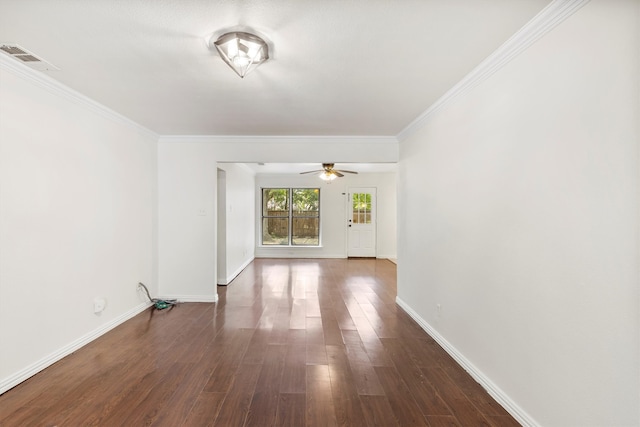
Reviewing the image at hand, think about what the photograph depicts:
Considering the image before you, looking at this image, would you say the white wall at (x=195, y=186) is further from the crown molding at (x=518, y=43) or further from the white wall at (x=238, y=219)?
the crown molding at (x=518, y=43)

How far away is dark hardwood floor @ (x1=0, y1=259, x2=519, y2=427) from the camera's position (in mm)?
1864

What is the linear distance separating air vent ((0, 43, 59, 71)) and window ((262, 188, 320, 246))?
20.2 ft

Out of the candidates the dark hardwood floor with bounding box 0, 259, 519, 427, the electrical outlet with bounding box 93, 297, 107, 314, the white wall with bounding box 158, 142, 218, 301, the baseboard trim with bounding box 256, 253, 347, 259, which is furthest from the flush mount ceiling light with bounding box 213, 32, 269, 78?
the baseboard trim with bounding box 256, 253, 347, 259

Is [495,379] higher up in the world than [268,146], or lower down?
lower down

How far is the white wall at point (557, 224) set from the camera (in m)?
1.23

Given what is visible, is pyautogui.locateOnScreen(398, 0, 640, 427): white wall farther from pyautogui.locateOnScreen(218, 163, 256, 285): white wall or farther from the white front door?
the white front door

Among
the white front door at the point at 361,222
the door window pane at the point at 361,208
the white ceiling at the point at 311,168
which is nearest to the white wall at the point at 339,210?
the white front door at the point at 361,222

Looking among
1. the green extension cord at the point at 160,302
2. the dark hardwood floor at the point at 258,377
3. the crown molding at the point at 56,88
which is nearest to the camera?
the dark hardwood floor at the point at 258,377

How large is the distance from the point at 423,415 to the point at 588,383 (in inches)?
36.8

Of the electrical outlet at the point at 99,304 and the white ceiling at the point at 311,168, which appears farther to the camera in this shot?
the white ceiling at the point at 311,168

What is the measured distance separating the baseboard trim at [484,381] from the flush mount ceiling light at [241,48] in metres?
2.80

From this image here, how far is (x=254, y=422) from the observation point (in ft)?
5.93

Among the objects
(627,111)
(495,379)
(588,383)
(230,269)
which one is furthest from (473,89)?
(230,269)

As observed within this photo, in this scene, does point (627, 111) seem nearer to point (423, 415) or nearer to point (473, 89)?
point (473, 89)
